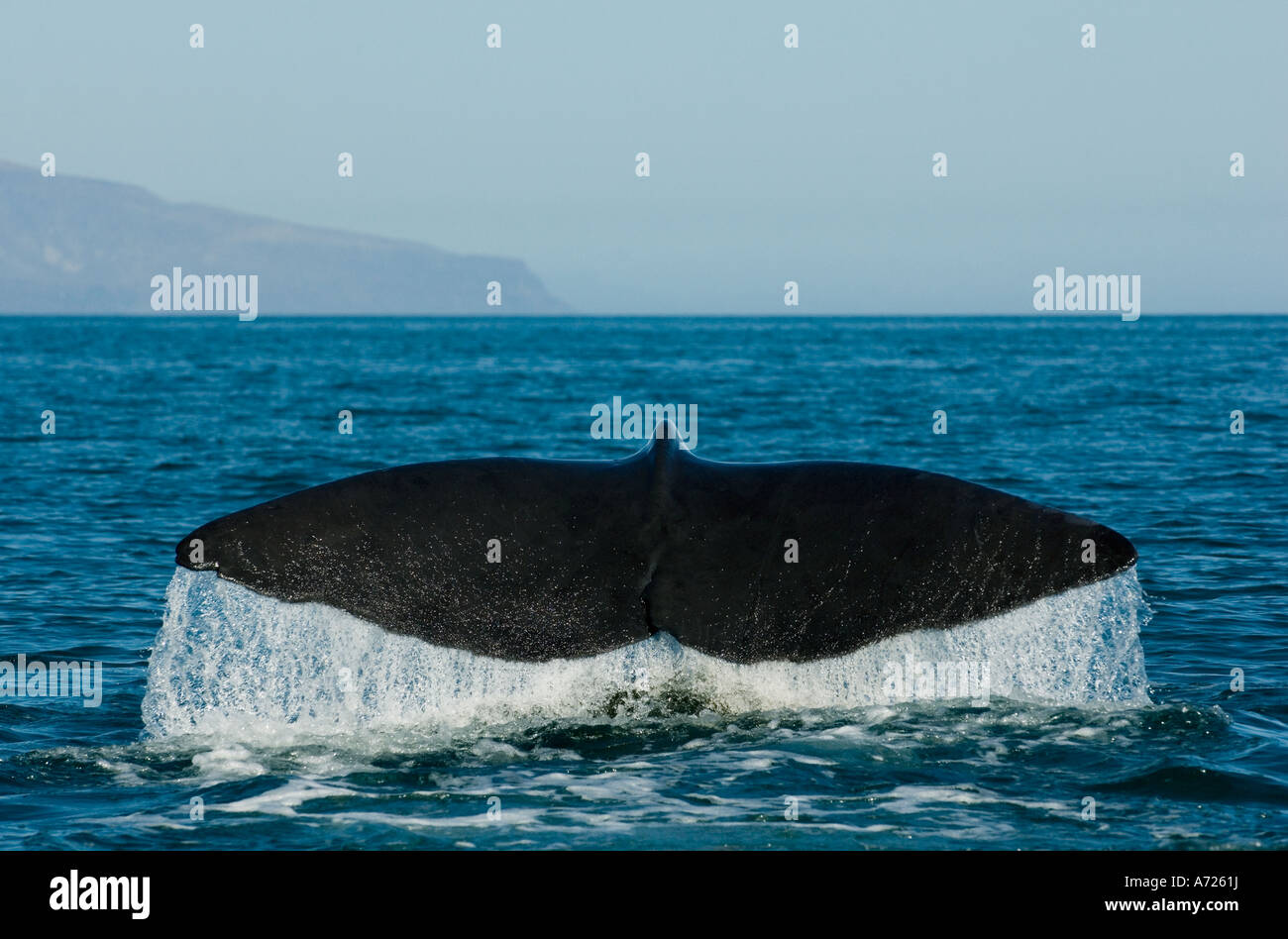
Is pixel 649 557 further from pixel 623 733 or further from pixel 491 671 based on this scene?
pixel 623 733

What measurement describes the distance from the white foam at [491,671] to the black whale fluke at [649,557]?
10cm

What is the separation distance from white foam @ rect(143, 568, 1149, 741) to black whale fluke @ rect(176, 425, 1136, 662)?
0.33ft

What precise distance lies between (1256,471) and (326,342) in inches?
3032

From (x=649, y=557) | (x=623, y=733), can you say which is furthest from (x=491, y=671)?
(x=623, y=733)

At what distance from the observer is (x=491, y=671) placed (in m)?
6.07

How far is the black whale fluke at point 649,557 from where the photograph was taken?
5.81 meters

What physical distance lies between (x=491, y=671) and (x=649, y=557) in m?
0.80

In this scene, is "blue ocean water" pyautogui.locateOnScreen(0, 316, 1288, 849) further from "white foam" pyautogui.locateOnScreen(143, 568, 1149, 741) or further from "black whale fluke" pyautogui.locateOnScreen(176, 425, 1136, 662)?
"black whale fluke" pyautogui.locateOnScreen(176, 425, 1136, 662)

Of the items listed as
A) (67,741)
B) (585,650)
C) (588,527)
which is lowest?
(67,741)

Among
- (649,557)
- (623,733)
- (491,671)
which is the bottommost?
(623,733)

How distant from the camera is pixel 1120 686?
28.3ft

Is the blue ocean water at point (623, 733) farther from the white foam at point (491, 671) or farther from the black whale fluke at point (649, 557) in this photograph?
the black whale fluke at point (649, 557)
